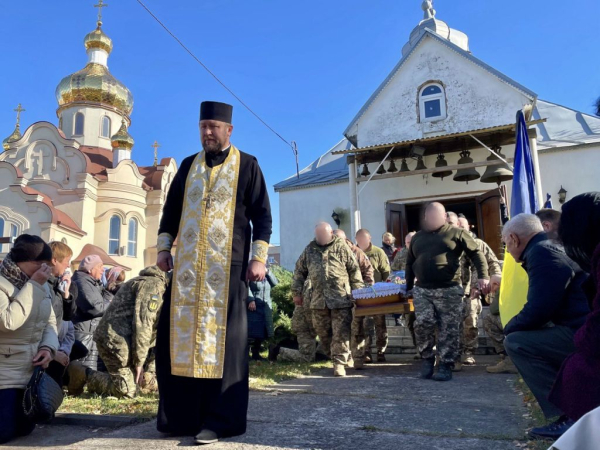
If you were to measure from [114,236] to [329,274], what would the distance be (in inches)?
1020

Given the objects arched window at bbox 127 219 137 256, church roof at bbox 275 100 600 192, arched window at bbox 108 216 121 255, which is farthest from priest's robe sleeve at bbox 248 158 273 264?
arched window at bbox 127 219 137 256

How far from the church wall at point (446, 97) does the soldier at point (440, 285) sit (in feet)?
32.3

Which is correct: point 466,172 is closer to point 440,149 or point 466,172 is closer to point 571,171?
point 440,149

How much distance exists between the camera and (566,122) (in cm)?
1680

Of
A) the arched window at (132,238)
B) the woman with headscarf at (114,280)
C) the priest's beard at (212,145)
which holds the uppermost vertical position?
the arched window at (132,238)

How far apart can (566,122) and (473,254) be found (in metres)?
13.7

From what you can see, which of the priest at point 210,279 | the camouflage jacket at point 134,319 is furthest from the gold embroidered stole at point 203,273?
the camouflage jacket at point 134,319

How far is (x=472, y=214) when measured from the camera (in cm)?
1798

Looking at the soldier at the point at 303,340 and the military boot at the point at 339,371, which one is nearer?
the military boot at the point at 339,371

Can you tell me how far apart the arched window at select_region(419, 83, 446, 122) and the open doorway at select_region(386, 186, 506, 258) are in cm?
256

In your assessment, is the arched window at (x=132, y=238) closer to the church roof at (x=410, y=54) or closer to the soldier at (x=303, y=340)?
the church roof at (x=410, y=54)

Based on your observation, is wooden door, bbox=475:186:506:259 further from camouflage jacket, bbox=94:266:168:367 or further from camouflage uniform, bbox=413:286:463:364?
camouflage jacket, bbox=94:266:168:367

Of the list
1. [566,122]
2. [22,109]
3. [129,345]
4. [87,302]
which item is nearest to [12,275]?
[129,345]

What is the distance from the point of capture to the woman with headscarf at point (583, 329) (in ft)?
7.26
